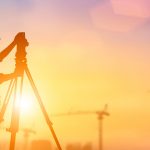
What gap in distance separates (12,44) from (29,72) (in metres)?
1.26

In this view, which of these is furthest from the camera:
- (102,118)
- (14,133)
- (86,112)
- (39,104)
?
(86,112)

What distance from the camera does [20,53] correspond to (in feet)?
48.2

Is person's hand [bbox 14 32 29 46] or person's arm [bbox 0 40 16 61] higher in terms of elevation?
person's hand [bbox 14 32 29 46]

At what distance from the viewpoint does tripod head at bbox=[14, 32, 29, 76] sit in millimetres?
14602

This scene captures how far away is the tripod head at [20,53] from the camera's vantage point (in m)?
14.6

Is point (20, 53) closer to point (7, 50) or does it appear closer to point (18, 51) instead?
point (18, 51)

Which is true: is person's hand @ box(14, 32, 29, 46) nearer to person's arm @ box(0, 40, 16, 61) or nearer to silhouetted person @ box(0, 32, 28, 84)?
silhouetted person @ box(0, 32, 28, 84)

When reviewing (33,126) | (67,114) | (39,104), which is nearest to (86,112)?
(67,114)

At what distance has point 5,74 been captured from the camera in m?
14.6

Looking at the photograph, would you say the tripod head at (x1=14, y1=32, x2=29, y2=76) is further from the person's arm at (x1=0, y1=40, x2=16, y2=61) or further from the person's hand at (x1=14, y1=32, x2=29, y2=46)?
the person's arm at (x1=0, y1=40, x2=16, y2=61)

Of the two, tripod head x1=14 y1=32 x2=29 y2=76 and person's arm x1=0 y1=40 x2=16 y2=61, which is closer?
tripod head x1=14 y1=32 x2=29 y2=76

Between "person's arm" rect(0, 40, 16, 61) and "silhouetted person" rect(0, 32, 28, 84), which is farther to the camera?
"person's arm" rect(0, 40, 16, 61)

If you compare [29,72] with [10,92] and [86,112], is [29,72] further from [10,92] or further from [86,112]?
[86,112]

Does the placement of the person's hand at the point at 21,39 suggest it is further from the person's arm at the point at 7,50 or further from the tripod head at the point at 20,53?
the person's arm at the point at 7,50
